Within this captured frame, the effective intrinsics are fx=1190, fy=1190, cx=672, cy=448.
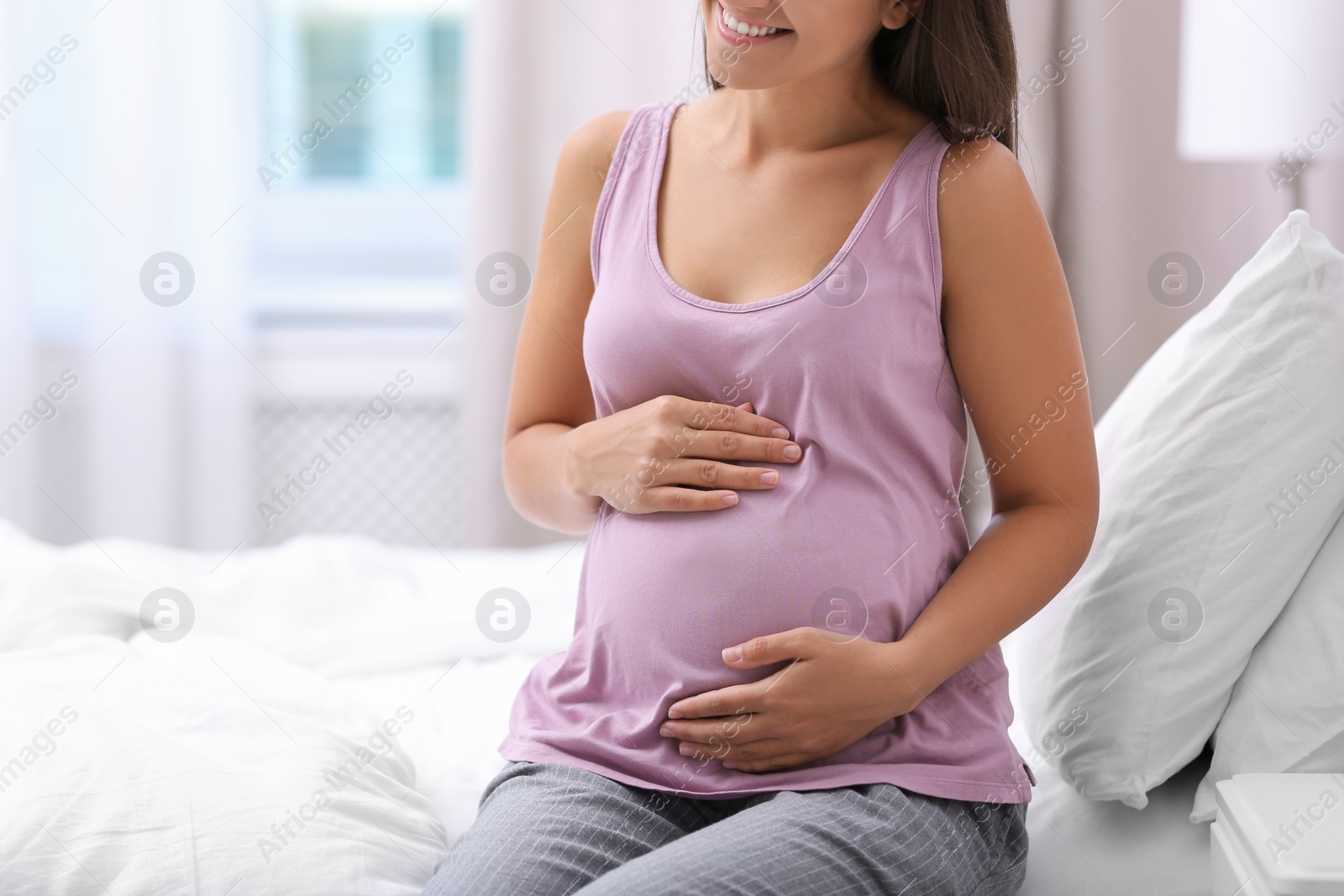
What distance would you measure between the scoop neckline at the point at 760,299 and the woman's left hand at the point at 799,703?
24cm

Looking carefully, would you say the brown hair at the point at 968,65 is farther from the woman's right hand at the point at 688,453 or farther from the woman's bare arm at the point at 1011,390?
the woman's right hand at the point at 688,453

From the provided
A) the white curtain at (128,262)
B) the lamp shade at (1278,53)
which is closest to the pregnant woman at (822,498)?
the lamp shade at (1278,53)

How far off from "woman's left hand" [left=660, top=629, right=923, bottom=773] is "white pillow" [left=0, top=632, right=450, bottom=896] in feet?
0.81

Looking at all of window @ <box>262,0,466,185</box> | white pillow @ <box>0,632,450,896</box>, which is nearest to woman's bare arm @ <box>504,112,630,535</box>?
white pillow @ <box>0,632,450,896</box>

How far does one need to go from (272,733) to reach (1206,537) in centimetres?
75

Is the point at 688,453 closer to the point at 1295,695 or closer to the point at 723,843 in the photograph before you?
the point at 723,843

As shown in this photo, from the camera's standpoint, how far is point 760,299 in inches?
34.7

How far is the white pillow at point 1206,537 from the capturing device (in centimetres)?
91

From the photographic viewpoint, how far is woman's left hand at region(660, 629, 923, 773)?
2.58 ft

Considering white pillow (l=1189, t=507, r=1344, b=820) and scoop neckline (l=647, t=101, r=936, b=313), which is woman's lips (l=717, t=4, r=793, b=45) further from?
white pillow (l=1189, t=507, r=1344, b=820)

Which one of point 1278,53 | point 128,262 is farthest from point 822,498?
point 128,262

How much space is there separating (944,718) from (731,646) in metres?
0.16

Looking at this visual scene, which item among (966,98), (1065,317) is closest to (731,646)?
(1065,317)

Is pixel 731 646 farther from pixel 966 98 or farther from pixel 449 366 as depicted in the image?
pixel 449 366
